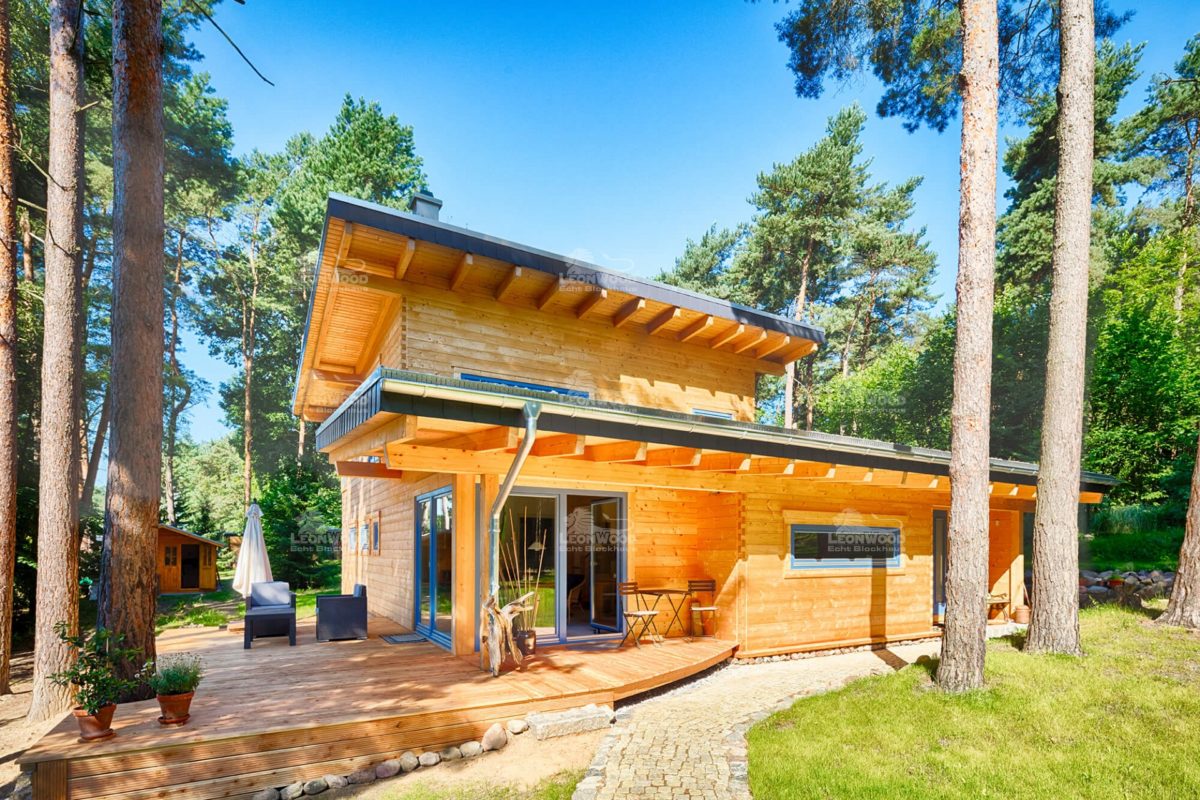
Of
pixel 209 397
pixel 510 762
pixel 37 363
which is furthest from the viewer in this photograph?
pixel 209 397

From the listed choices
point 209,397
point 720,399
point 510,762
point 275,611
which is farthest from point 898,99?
point 209,397

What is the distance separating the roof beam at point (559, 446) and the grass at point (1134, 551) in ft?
44.9

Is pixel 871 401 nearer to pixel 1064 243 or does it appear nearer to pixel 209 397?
pixel 1064 243

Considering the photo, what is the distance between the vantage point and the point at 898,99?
9109 millimetres

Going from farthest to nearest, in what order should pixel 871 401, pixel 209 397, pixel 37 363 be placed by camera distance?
pixel 209 397 < pixel 871 401 < pixel 37 363

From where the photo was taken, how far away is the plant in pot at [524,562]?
7.21 meters

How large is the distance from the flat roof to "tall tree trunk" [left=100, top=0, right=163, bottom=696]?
1.56 meters

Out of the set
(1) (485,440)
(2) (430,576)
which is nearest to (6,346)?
(2) (430,576)

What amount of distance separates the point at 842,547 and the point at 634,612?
3.14m

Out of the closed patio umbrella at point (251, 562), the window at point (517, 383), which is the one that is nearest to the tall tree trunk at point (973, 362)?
the window at point (517, 383)

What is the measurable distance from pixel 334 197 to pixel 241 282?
72.2 ft

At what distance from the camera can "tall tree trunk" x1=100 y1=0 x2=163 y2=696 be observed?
535 cm

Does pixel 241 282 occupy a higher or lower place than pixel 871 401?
higher

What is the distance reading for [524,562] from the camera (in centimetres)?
737
